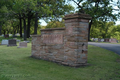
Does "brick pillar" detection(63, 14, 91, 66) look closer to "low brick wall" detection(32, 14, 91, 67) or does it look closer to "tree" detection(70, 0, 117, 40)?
"low brick wall" detection(32, 14, 91, 67)

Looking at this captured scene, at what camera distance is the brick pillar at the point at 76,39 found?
20.7 ft

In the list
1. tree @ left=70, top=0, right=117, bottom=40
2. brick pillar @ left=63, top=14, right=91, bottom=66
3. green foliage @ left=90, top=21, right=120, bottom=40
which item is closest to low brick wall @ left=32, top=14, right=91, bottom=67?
brick pillar @ left=63, top=14, right=91, bottom=66

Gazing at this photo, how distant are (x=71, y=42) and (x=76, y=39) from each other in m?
0.31

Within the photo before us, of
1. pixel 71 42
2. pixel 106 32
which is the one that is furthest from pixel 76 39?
pixel 106 32

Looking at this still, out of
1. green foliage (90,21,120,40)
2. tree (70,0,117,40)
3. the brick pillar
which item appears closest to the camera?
the brick pillar

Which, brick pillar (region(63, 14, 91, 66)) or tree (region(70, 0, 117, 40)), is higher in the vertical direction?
tree (region(70, 0, 117, 40))

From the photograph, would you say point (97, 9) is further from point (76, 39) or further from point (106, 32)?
point (106, 32)

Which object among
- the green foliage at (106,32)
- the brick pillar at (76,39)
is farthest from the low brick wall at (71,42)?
the green foliage at (106,32)

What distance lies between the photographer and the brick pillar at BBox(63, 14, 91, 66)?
6.32 m

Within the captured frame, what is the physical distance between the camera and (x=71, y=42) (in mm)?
6504

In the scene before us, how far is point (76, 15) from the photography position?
623 centimetres

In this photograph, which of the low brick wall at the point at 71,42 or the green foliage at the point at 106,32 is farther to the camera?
the green foliage at the point at 106,32

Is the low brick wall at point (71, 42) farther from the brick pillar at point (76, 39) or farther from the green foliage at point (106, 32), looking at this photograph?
the green foliage at point (106, 32)

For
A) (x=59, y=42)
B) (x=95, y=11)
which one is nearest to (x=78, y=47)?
(x=59, y=42)
